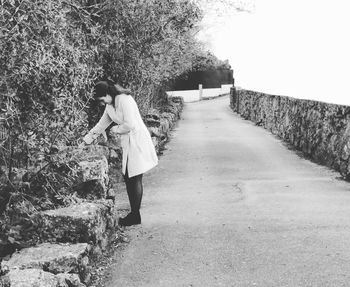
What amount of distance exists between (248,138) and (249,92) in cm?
999

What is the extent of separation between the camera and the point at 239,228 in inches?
260

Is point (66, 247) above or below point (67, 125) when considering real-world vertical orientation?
below

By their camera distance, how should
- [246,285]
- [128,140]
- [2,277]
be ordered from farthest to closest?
1. [128,140]
2. [246,285]
3. [2,277]

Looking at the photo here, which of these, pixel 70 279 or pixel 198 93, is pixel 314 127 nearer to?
pixel 70 279

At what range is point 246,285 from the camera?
15.7 ft

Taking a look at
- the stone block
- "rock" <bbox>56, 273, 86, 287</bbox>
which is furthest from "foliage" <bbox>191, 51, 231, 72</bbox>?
the stone block

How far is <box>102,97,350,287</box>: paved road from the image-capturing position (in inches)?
199

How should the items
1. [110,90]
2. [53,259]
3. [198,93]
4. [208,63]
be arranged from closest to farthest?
1. [53,259]
2. [110,90]
3. [198,93]
4. [208,63]

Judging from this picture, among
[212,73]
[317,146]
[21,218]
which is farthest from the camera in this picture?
[212,73]

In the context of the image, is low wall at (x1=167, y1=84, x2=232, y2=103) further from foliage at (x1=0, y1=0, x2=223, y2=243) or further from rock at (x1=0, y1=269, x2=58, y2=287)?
rock at (x1=0, y1=269, x2=58, y2=287)

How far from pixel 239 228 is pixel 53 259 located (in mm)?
2802

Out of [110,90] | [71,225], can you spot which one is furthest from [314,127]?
[71,225]

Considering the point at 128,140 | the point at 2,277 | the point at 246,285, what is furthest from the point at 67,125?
the point at 246,285

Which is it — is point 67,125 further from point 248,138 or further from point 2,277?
point 248,138
